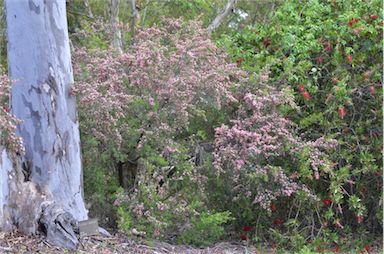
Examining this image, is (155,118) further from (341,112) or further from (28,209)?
(341,112)

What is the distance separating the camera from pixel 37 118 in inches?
270

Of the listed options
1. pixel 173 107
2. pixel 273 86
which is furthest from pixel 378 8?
pixel 173 107

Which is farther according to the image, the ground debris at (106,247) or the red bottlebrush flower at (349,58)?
the red bottlebrush flower at (349,58)

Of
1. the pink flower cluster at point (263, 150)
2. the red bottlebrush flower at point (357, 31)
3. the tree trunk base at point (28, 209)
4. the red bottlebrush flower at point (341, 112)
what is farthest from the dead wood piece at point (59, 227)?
the red bottlebrush flower at point (357, 31)

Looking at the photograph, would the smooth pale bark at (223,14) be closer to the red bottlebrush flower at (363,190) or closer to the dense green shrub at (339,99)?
the dense green shrub at (339,99)

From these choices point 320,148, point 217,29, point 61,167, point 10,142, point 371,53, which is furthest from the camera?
point 217,29

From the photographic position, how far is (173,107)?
731 centimetres

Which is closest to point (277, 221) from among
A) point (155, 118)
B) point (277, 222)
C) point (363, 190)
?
point (277, 222)

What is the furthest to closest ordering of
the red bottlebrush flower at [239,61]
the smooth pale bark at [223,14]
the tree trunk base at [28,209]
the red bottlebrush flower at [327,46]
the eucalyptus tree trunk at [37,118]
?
the smooth pale bark at [223,14] < the red bottlebrush flower at [239,61] < the red bottlebrush flower at [327,46] < the eucalyptus tree trunk at [37,118] < the tree trunk base at [28,209]

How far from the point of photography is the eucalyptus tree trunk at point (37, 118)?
6785 mm

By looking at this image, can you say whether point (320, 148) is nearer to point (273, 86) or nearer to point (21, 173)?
point (273, 86)

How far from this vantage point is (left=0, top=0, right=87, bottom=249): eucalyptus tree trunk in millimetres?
6785

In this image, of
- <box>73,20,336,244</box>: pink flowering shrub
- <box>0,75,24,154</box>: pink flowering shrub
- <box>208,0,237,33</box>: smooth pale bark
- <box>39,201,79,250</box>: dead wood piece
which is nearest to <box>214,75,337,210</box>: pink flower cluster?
<box>73,20,336,244</box>: pink flowering shrub

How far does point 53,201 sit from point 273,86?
306cm
